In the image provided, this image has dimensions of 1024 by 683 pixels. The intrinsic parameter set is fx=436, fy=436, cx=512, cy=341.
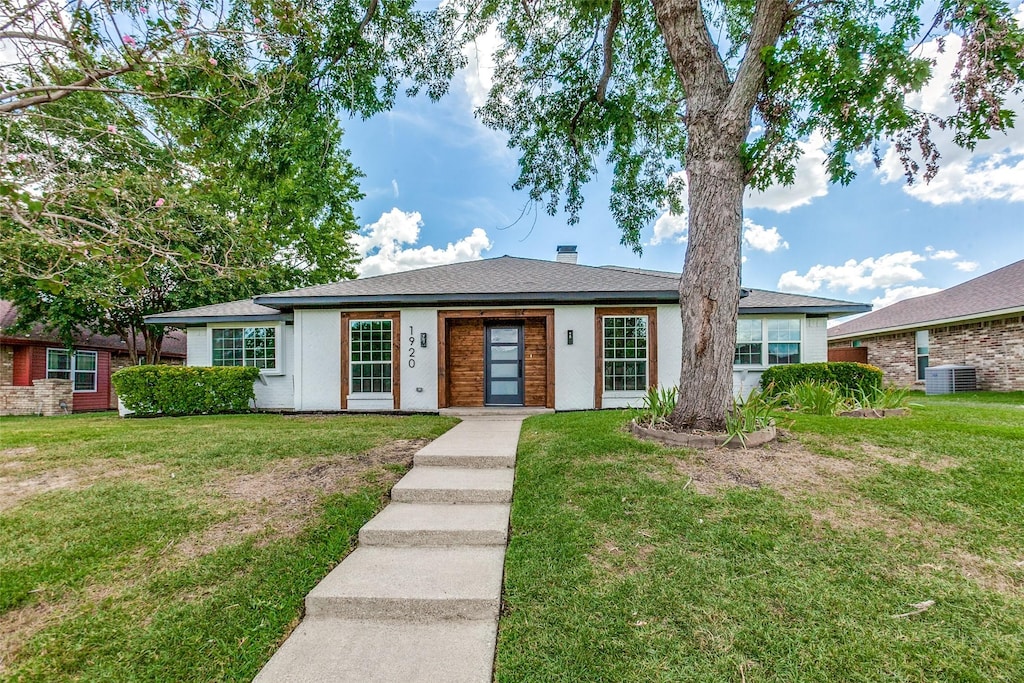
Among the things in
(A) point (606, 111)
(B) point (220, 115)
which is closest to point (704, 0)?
(A) point (606, 111)

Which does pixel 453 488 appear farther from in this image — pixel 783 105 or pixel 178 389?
pixel 178 389

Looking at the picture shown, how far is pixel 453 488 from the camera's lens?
4211 mm

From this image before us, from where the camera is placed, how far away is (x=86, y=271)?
1315 cm

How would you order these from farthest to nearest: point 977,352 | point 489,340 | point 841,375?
point 977,352
point 489,340
point 841,375

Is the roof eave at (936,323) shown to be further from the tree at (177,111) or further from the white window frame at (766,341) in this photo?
the tree at (177,111)

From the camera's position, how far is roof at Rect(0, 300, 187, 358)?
1471 centimetres

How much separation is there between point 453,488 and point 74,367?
20882 mm

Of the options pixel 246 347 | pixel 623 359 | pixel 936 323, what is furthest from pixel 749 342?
pixel 246 347

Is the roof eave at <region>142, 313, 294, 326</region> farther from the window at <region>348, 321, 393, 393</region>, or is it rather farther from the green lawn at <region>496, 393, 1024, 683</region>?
the green lawn at <region>496, 393, 1024, 683</region>

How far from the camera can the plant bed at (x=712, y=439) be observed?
4.77 meters

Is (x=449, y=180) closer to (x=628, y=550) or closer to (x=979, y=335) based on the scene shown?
(x=628, y=550)

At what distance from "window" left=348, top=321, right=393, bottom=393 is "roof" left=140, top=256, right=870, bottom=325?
1.61ft

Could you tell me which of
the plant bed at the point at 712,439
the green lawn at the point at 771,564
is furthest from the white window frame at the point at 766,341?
the plant bed at the point at 712,439

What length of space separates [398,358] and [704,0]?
897cm
